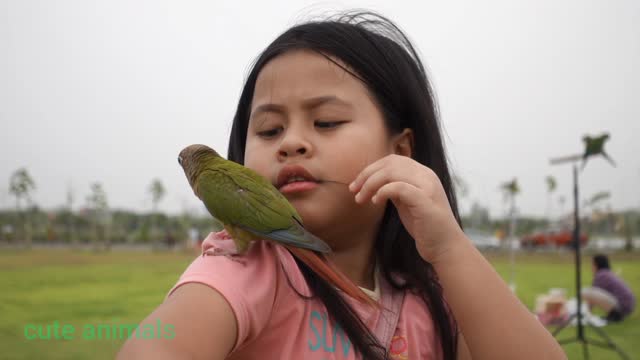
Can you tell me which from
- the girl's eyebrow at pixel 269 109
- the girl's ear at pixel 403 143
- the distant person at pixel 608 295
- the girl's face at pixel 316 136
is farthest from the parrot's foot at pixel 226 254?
the distant person at pixel 608 295

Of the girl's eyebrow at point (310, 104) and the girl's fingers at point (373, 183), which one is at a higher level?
the girl's eyebrow at point (310, 104)

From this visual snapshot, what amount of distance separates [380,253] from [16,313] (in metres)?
2.61

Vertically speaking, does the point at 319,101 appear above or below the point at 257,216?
above

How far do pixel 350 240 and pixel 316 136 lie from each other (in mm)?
217

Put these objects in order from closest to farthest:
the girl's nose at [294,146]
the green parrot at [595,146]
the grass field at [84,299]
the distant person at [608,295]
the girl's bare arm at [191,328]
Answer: the girl's bare arm at [191,328] < the girl's nose at [294,146] < the grass field at [84,299] < the green parrot at [595,146] < the distant person at [608,295]

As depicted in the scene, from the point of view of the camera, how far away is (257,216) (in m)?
0.68

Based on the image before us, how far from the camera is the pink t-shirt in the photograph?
58 cm

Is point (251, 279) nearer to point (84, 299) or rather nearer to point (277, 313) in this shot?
point (277, 313)

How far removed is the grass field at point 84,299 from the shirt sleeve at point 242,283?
36 centimetres

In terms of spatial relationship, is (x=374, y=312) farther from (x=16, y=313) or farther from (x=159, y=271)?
(x=159, y=271)

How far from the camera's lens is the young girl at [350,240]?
1.95 ft

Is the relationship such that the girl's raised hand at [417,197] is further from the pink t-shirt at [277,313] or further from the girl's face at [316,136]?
the pink t-shirt at [277,313]

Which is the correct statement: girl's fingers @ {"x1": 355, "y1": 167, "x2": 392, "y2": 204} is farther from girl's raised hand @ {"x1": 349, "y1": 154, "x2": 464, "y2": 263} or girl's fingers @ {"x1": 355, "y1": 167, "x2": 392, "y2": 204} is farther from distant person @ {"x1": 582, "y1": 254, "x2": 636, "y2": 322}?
distant person @ {"x1": 582, "y1": 254, "x2": 636, "y2": 322}

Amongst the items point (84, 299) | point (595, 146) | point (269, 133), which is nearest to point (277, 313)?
point (269, 133)
